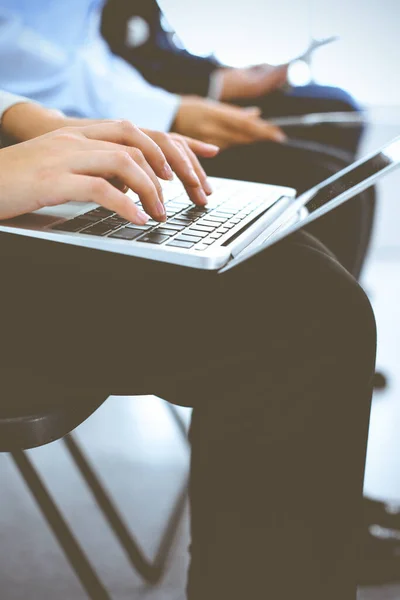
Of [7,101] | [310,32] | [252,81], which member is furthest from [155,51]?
[7,101]

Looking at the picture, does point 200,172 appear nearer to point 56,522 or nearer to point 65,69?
point 56,522

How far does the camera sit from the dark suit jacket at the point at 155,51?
4.68 ft

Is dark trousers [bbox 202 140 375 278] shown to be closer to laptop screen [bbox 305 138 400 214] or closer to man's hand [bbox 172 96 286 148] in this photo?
man's hand [bbox 172 96 286 148]

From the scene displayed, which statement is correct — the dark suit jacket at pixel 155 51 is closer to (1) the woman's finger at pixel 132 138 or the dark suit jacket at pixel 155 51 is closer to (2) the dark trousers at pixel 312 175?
(2) the dark trousers at pixel 312 175

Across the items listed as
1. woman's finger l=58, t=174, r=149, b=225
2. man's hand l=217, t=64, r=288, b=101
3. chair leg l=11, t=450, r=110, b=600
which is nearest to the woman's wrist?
woman's finger l=58, t=174, r=149, b=225

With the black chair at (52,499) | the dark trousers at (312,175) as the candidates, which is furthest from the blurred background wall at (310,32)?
the black chair at (52,499)

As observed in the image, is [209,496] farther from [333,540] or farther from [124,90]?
[124,90]

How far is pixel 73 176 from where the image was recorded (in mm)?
486

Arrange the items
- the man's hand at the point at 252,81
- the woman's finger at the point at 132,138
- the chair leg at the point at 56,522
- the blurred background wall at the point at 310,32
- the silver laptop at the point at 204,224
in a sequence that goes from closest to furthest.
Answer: the silver laptop at the point at 204,224 < the woman's finger at the point at 132,138 < the chair leg at the point at 56,522 < the blurred background wall at the point at 310,32 < the man's hand at the point at 252,81

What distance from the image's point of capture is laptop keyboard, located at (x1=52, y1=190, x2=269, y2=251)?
480mm

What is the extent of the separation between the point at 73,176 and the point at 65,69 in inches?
29.2

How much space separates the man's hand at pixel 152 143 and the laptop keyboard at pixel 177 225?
31mm

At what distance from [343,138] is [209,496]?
3.28 feet

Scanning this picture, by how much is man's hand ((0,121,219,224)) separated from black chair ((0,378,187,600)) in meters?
0.17
